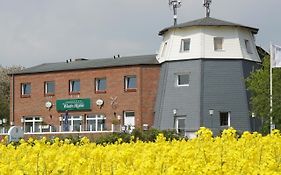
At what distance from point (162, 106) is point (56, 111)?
363 inches

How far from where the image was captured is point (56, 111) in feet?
188

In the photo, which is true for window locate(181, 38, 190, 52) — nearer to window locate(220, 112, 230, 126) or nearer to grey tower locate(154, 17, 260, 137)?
grey tower locate(154, 17, 260, 137)

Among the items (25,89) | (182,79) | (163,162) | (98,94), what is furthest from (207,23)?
(163,162)

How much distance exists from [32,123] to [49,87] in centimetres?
318

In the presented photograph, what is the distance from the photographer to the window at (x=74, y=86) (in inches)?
2263

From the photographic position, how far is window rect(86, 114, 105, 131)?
52850mm

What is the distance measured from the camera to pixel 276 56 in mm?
40781

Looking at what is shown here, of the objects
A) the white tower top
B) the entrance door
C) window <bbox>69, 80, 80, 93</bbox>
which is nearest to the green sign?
the entrance door

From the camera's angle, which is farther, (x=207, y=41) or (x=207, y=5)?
(x=207, y=5)

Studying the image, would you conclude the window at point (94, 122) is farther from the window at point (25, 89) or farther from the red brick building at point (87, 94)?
the window at point (25, 89)

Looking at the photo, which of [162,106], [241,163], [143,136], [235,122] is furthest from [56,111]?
[241,163]

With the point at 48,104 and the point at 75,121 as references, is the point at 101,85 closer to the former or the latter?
the point at 75,121

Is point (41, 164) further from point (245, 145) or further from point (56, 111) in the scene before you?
point (56, 111)

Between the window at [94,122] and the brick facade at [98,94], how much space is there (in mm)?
345
